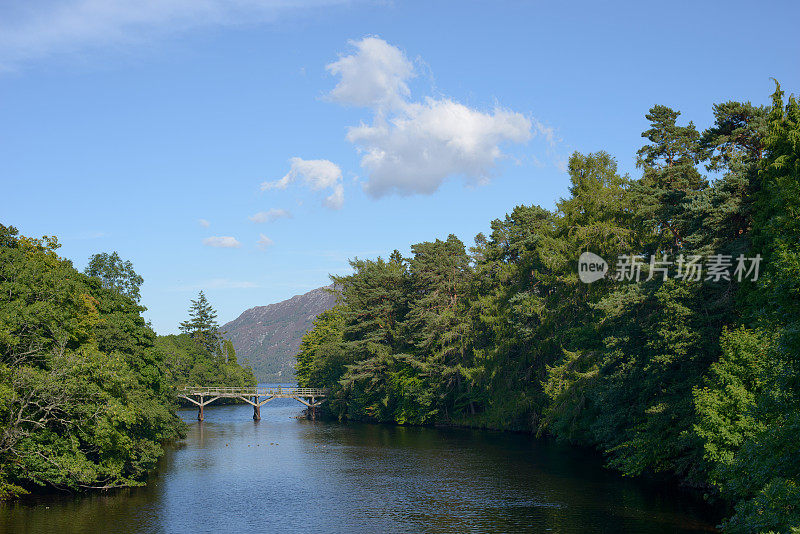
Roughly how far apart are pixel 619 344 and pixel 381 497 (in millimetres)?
15626

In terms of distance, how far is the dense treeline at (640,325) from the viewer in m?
21.6

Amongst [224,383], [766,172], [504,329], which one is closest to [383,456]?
[504,329]

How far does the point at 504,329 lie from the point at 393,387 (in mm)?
20656

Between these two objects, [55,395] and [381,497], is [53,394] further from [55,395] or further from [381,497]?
[381,497]

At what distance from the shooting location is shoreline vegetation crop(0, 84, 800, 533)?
22391mm

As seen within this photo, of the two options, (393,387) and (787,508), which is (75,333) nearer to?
(787,508)

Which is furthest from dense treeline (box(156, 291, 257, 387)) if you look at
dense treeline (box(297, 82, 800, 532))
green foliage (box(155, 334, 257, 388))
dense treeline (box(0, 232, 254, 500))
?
dense treeline (box(0, 232, 254, 500))

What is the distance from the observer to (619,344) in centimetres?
3597

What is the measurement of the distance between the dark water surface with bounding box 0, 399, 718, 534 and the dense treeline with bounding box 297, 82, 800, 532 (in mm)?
3022

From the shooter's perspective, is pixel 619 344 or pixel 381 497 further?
pixel 619 344

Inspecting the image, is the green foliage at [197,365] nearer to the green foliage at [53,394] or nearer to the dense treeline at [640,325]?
the dense treeline at [640,325]

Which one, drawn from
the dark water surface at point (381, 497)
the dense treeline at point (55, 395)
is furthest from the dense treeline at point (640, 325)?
the dense treeline at point (55, 395)

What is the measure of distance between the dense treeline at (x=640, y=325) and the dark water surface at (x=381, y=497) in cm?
302

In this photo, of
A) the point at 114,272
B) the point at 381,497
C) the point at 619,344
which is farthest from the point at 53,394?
the point at 114,272
